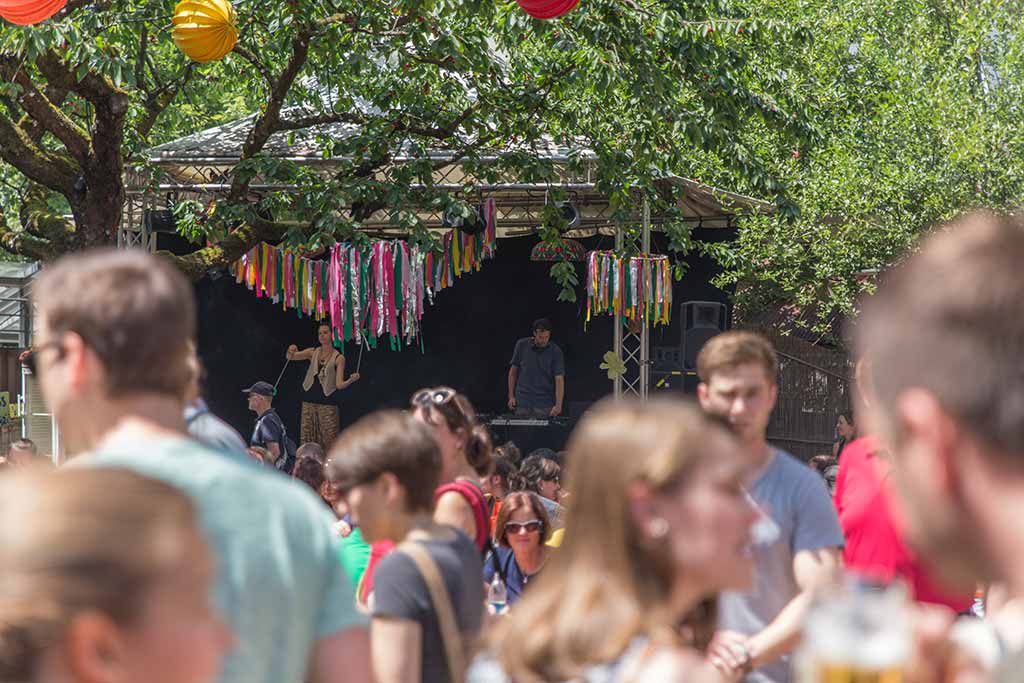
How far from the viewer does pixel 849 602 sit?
1.07 metres

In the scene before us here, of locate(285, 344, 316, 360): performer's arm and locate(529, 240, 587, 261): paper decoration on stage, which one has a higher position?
locate(529, 240, 587, 261): paper decoration on stage

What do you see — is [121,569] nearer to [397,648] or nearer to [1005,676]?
[1005,676]

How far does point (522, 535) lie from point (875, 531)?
216cm

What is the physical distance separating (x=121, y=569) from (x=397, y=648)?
4.89ft

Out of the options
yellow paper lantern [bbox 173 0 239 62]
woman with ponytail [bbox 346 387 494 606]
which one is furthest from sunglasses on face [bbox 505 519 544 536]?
yellow paper lantern [bbox 173 0 239 62]

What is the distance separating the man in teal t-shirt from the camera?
5.91 feet

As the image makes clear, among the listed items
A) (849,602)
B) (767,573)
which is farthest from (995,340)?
(767,573)

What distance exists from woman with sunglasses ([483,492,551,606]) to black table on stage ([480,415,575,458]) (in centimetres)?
817

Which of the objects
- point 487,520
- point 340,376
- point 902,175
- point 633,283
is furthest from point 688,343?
A: point 487,520

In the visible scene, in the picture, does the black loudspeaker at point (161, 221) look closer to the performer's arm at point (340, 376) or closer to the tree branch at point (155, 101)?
the tree branch at point (155, 101)

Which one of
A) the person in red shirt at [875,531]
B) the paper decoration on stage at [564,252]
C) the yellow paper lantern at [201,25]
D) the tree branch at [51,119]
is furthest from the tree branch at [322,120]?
the person in red shirt at [875,531]

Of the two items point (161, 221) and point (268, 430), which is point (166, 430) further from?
point (161, 221)

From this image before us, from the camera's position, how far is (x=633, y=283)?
1222 centimetres

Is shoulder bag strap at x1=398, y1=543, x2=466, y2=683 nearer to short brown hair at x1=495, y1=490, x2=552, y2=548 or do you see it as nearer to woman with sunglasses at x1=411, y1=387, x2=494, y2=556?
woman with sunglasses at x1=411, y1=387, x2=494, y2=556
